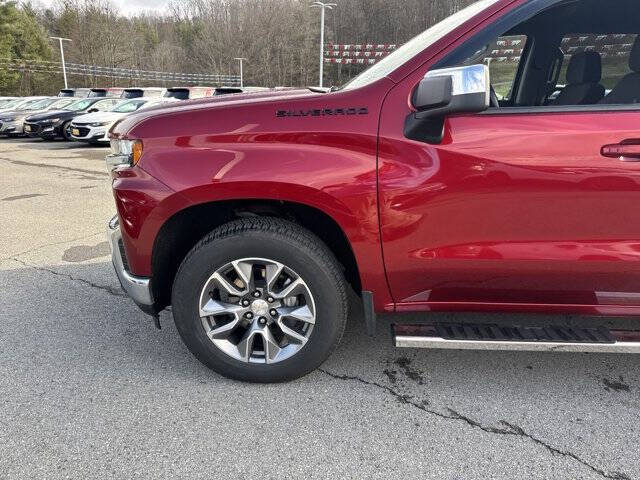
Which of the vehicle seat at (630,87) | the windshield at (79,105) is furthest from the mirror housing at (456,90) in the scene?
the windshield at (79,105)

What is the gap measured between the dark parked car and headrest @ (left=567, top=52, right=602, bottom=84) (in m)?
16.1

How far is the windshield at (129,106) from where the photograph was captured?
51.6ft

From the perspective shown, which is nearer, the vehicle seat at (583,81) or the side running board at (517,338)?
the side running board at (517,338)

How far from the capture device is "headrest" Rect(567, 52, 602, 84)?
2.86 meters

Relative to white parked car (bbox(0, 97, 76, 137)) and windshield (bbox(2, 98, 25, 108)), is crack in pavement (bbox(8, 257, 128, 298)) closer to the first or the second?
white parked car (bbox(0, 97, 76, 137))

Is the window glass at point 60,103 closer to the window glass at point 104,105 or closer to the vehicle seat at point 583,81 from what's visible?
the window glass at point 104,105

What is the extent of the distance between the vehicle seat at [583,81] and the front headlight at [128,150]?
7.62 ft

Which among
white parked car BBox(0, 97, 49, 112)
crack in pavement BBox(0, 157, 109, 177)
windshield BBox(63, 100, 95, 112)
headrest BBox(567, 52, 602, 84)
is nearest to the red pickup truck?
headrest BBox(567, 52, 602, 84)

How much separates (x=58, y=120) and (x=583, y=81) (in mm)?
17419

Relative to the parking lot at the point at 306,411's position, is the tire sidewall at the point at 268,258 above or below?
above

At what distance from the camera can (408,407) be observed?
2.33m

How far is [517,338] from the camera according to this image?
2219 millimetres

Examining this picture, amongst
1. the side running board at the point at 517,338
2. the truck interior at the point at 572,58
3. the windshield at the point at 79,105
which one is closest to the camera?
the side running board at the point at 517,338

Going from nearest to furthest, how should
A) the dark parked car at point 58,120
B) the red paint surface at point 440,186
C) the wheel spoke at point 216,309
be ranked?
the red paint surface at point 440,186 → the wheel spoke at point 216,309 → the dark parked car at point 58,120
